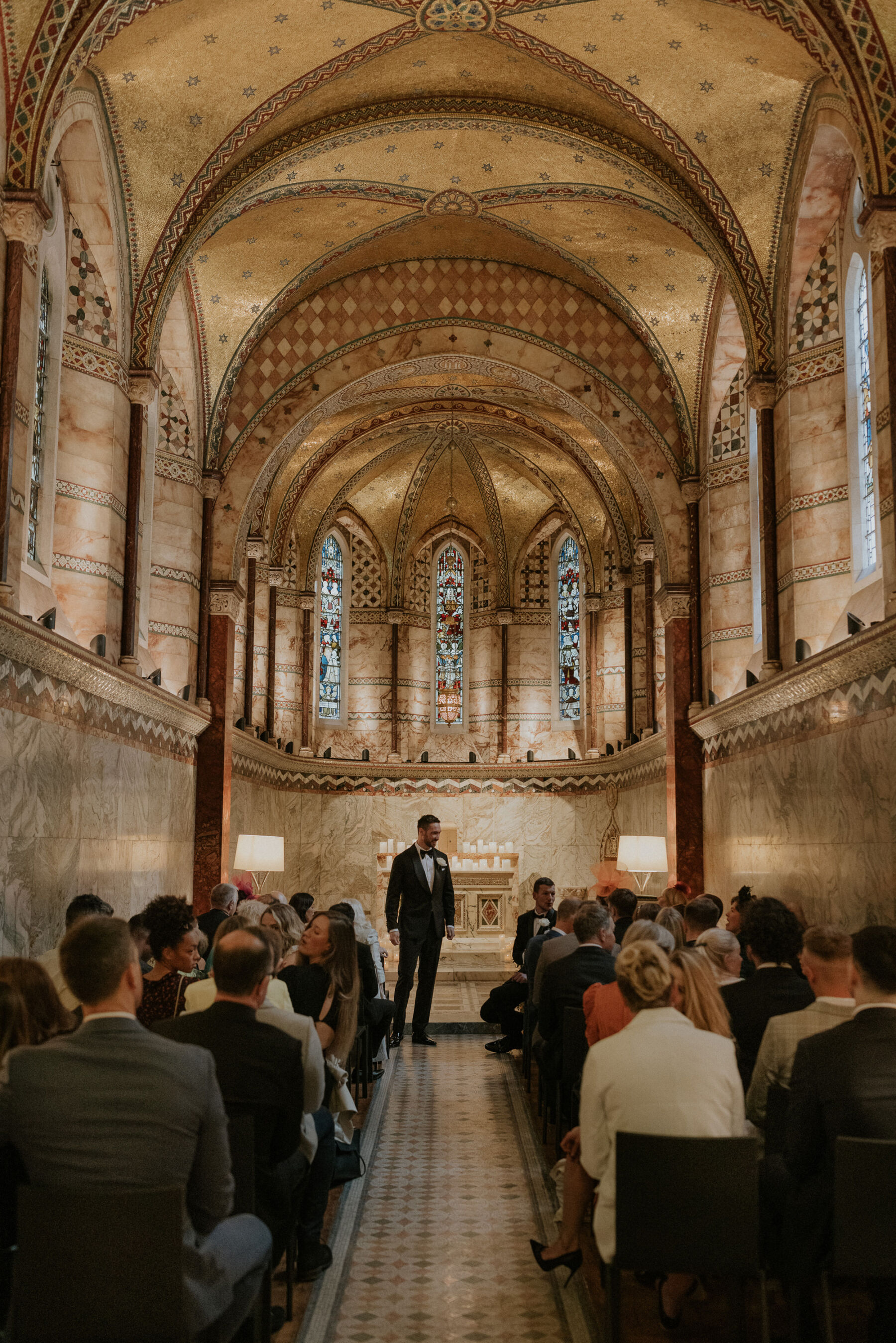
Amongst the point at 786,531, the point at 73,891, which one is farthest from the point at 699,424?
the point at 73,891

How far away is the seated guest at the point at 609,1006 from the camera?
4.82m

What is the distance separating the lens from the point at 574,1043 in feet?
17.9

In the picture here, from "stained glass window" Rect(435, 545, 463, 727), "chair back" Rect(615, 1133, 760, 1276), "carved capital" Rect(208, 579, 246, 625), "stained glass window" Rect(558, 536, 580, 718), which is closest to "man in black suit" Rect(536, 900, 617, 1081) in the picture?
"chair back" Rect(615, 1133, 760, 1276)

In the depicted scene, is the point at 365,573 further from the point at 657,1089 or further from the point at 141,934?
the point at 657,1089

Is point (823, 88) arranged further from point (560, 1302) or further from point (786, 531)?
point (560, 1302)

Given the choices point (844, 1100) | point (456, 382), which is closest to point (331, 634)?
point (456, 382)

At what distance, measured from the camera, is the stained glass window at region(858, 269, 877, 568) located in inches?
404

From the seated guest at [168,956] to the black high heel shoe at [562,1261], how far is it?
1.75 metres

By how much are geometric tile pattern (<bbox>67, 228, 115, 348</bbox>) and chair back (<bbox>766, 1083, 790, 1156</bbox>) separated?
9.39 metres

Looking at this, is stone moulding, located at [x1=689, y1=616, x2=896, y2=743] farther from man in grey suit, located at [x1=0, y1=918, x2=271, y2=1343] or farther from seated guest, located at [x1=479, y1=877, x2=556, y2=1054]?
man in grey suit, located at [x1=0, y1=918, x2=271, y2=1343]

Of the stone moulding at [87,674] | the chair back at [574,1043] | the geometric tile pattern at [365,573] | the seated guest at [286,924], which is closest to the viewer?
the chair back at [574,1043]

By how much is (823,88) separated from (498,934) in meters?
12.1

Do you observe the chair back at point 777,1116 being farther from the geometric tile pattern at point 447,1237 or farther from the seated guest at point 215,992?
the seated guest at point 215,992

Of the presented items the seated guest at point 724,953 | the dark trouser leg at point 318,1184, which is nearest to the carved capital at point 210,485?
the seated guest at point 724,953
